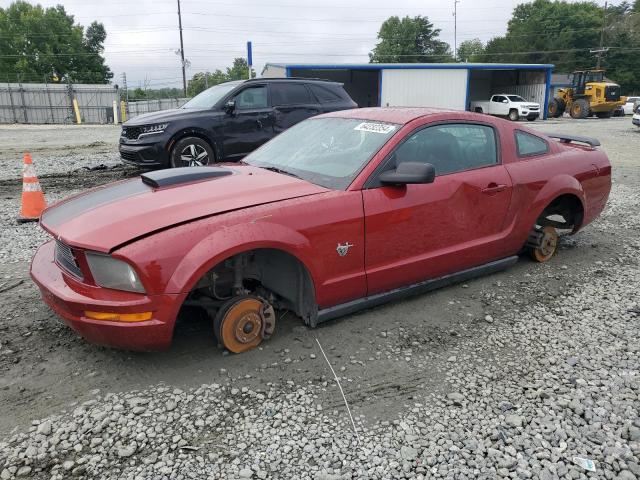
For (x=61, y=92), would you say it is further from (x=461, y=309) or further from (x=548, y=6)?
(x=548, y=6)

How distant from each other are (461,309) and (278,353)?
152 centimetres

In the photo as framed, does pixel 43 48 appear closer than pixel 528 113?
No

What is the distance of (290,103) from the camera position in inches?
368

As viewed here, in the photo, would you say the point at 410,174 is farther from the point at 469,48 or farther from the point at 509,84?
the point at 469,48

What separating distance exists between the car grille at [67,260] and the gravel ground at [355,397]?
59 cm

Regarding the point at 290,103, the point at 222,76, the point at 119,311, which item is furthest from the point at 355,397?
the point at 222,76

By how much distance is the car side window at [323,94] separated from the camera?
9.66 metres

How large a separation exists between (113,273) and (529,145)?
3.63 meters

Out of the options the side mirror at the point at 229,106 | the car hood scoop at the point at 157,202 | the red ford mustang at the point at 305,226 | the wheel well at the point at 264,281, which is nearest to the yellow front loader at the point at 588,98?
the side mirror at the point at 229,106

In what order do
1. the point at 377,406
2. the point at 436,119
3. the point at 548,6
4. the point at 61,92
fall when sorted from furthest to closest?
the point at 548,6, the point at 61,92, the point at 436,119, the point at 377,406

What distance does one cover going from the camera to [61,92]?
104 feet

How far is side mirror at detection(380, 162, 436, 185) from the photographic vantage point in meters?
3.28

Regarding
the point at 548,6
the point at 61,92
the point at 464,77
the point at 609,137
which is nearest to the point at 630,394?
the point at 609,137

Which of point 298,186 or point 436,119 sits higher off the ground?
point 436,119
